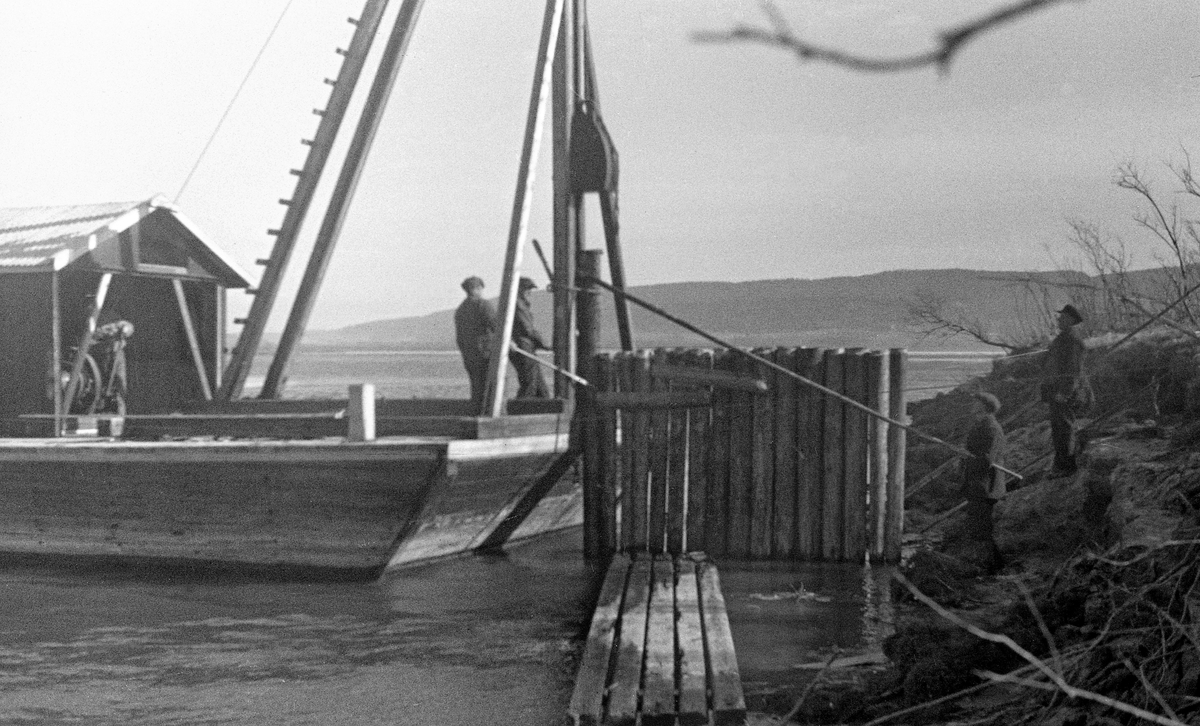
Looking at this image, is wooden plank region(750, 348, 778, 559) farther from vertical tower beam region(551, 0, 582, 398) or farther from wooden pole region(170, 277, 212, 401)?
wooden pole region(170, 277, 212, 401)

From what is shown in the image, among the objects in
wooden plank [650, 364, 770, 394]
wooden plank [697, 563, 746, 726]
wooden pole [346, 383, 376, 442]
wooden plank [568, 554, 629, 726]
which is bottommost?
wooden plank [568, 554, 629, 726]

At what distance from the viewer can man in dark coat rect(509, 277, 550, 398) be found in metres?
13.9

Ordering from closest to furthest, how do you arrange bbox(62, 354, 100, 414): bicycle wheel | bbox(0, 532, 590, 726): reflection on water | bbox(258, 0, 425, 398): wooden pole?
bbox(0, 532, 590, 726): reflection on water
bbox(258, 0, 425, 398): wooden pole
bbox(62, 354, 100, 414): bicycle wheel

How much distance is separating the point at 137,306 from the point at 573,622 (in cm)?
882

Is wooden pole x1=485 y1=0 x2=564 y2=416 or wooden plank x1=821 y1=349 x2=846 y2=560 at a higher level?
wooden pole x1=485 y1=0 x2=564 y2=416

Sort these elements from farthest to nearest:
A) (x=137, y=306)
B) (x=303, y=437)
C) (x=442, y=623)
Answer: (x=137, y=306), (x=303, y=437), (x=442, y=623)

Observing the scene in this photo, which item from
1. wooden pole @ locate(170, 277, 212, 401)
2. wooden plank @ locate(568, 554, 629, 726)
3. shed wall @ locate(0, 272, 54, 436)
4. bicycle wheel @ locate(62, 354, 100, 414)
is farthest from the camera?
wooden pole @ locate(170, 277, 212, 401)

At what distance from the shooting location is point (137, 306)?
659 inches

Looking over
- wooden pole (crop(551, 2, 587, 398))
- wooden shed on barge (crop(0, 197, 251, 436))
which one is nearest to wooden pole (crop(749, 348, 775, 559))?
wooden pole (crop(551, 2, 587, 398))

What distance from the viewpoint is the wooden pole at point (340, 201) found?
1405 centimetres

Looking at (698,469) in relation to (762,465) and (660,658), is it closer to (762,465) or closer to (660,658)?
(762,465)

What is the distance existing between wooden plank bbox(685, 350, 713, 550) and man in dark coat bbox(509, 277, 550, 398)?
2.46 meters

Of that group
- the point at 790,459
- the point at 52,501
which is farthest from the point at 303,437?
the point at 790,459

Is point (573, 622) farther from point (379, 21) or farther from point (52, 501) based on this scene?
point (379, 21)
